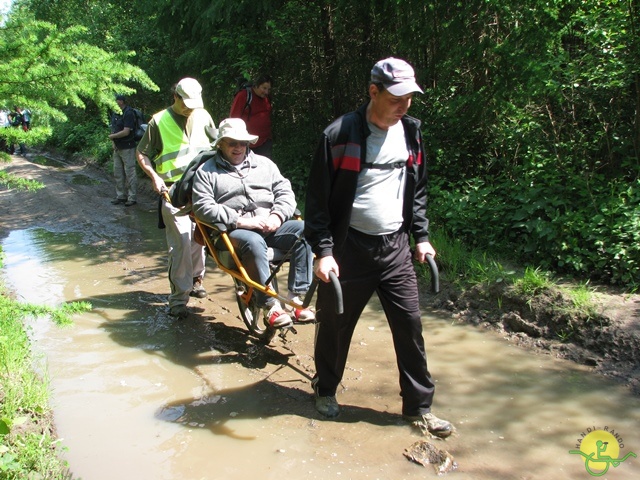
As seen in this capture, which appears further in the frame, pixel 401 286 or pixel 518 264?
pixel 518 264

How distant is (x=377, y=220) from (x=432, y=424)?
4.39 ft

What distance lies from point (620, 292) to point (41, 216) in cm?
962

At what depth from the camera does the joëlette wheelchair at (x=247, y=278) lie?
4.80 meters

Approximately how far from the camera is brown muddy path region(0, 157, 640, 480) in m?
3.55

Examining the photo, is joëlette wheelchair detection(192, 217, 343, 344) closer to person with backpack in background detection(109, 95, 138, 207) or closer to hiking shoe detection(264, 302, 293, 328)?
hiking shoe detection(264, 302, 293, 328)

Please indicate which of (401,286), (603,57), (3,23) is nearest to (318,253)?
(401,286)

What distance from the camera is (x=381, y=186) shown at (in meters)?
3.61

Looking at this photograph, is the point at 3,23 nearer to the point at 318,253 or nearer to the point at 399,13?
the point at 318,253

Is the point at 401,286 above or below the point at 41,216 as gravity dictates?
above

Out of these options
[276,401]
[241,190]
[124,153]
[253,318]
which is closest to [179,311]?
[253,318]

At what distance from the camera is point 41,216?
10891 millimetres

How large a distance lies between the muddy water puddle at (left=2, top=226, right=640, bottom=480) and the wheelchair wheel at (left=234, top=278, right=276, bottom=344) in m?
0.11

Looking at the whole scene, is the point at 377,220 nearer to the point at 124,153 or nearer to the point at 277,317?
the point at 277,317

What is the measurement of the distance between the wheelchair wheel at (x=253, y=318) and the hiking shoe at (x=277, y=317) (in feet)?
1.24
